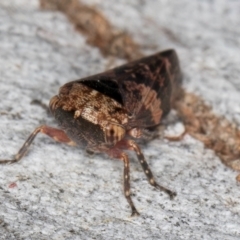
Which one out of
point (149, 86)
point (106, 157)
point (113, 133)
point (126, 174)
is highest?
point (149, 86)

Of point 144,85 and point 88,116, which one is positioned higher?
point 144,85

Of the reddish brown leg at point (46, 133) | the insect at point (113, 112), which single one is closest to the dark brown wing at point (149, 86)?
the insect at point (113, 112)

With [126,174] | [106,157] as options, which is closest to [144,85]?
[106,157]

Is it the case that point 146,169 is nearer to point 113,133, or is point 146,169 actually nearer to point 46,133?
point 113,133

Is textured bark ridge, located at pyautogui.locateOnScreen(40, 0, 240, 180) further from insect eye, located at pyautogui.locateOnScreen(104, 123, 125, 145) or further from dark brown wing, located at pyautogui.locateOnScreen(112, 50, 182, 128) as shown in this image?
insect eye, located at pyautogui.locateOnScreen(104, 123, 125, 145)

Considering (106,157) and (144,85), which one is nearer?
(106,157)

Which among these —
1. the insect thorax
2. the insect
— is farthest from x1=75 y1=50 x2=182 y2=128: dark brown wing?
the insect thorax

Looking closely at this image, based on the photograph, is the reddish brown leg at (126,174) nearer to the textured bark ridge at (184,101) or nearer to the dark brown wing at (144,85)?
the dark brown wing at (144,85)
